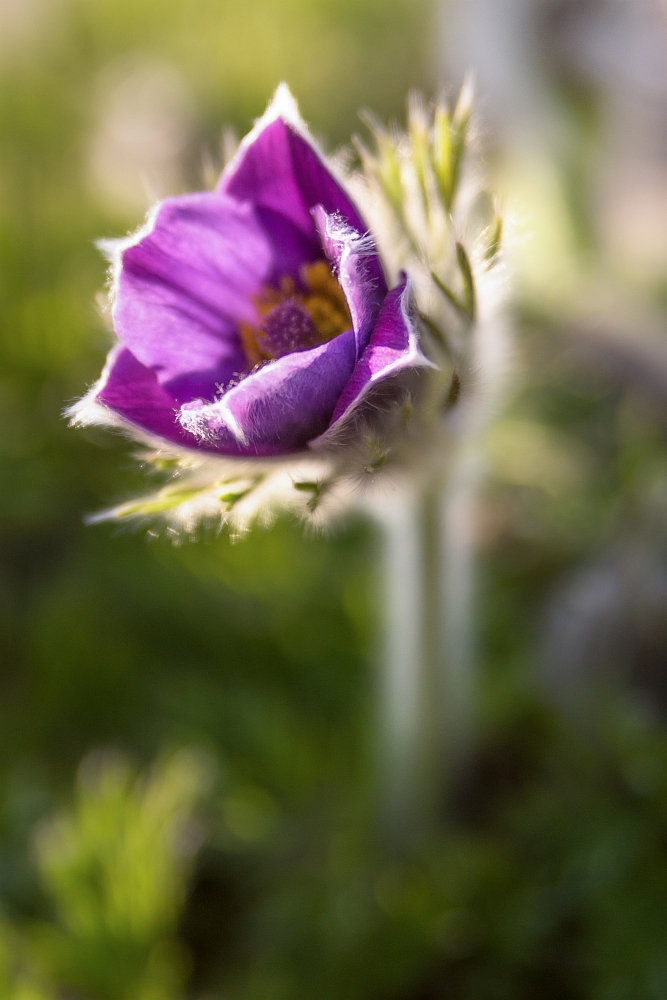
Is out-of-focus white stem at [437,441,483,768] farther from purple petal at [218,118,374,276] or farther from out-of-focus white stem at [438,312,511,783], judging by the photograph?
purple petal at [218,118,374,276]

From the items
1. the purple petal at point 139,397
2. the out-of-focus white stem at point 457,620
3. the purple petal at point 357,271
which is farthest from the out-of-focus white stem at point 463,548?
the purple petal at point 139,397

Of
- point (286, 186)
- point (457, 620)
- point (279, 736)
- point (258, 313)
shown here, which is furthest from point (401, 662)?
point (286, 186)

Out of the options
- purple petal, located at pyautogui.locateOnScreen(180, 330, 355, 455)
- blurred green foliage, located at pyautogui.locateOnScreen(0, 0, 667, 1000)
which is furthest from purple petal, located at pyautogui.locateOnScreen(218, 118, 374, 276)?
blurred green foliage, located at pyautogui.locateOnScreen(0, 0, 667, 1000)

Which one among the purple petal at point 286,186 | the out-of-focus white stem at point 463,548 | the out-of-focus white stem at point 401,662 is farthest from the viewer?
the out-of-focus white stem at point 401,662

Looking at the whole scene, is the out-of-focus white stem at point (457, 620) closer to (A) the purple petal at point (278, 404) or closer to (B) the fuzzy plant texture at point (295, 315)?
(B) the fuzzy plant texture at point (295, 315)

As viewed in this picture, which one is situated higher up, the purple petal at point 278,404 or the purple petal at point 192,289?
the purple petal at point 192,289

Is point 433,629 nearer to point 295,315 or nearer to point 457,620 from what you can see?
point 457,620

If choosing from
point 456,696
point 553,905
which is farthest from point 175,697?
point 553,905
